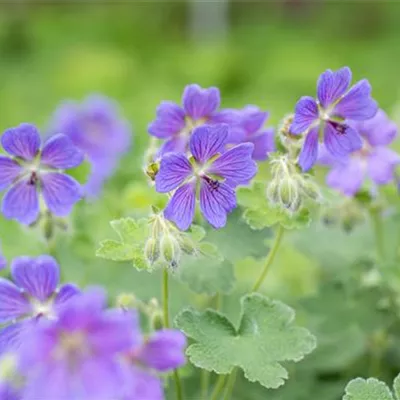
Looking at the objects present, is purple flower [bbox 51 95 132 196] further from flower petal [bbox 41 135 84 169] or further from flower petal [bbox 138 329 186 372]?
flower petal [bbox 138 329 186 372]

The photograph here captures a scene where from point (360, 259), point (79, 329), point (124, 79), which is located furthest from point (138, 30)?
point (79, 329)

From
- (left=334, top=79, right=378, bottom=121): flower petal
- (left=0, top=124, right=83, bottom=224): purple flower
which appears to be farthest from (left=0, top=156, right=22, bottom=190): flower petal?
(left=334, top=79, right=378, bottom=121): flower petal

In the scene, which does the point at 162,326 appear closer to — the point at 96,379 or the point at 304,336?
the point at 304,336

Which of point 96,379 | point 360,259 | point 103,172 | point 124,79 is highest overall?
point 124,79

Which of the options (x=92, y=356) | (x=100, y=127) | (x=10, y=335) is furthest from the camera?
(x=100, y=127)

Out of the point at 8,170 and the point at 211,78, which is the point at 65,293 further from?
the point at 211,78

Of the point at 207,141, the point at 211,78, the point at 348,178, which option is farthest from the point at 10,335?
the point at 211,78
